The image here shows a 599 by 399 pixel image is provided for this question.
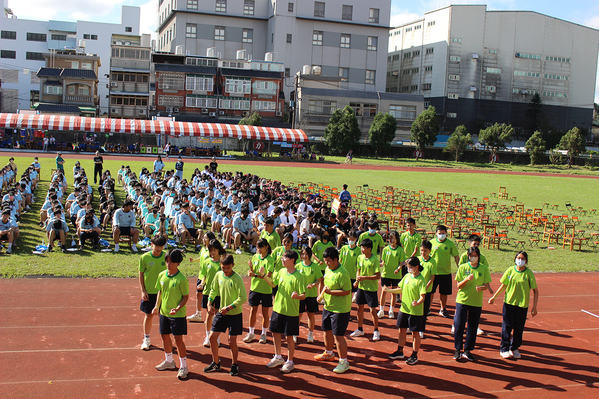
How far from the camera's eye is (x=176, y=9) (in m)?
83.2

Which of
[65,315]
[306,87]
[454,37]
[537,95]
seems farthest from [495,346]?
[537,95]

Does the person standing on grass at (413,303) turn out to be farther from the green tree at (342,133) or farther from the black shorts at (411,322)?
the green tree at (342,133)

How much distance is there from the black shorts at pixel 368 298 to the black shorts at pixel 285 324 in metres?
1.91

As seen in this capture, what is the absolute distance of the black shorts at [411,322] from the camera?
8.16 meters

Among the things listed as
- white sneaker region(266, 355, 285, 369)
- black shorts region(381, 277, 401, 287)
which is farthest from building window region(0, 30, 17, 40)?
white sneaker region(266, 355, 285, 369)

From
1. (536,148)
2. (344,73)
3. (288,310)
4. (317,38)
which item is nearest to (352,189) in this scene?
(288,310)

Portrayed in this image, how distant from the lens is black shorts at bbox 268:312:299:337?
7.71m

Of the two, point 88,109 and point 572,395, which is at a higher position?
point 88,109

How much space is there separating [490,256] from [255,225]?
801 centimetres

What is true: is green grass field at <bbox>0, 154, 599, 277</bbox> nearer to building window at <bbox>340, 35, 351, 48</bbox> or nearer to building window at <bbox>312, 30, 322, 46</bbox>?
building window at <bbox>312, 30, 322, 46</bbox>

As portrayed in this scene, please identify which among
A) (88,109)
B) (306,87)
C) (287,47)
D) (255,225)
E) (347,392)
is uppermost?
(287,47)

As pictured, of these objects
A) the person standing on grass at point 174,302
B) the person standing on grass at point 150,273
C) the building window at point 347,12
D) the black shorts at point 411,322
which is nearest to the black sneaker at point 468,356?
the black shorts at point 411,322

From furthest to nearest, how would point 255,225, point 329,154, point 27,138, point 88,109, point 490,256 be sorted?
point 88,109, point 329,154, point 27,138, point 490,256, point 255,225

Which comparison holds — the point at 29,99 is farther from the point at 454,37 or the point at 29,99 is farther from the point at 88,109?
the point at 454,37
